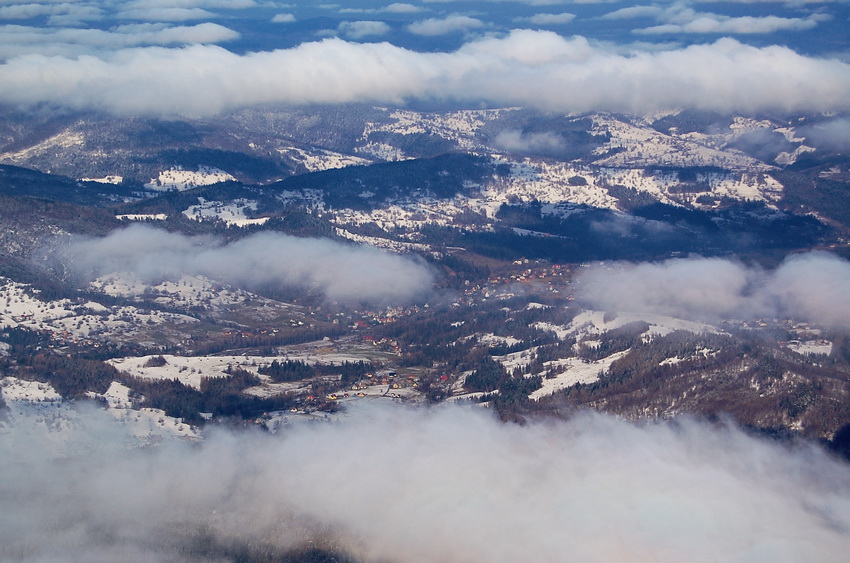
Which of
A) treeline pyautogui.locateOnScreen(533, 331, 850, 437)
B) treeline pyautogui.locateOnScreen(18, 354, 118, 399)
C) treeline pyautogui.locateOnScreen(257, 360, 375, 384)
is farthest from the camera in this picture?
treeline pyautogui.locateOnScreen(257, 360, 375, 384)

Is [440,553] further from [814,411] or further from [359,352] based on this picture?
[359,352]

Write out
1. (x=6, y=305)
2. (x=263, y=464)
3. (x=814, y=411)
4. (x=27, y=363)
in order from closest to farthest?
(x=263, y=464) < (x=814, y=411) < (x=27, y=363) < (x=6, y=305)

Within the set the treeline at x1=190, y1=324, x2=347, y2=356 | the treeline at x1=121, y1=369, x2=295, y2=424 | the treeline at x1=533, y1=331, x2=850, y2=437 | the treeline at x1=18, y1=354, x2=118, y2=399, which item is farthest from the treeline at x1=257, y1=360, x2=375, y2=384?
the treeline at x1=533, y1=331, x2=850, y2=437

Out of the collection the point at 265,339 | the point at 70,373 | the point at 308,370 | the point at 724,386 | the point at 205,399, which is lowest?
the point at 265,339

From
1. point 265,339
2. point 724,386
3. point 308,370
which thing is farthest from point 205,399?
point 724,386

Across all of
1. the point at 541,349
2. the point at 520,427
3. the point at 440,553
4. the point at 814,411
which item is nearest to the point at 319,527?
the point at 440,553

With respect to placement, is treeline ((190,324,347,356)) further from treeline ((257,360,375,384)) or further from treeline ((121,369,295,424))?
treeline ((121,369,295,424))

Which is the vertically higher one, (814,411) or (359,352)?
(814,411)

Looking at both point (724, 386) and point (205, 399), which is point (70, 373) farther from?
point (724, 386)

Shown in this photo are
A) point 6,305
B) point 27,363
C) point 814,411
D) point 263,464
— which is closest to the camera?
point 263,464

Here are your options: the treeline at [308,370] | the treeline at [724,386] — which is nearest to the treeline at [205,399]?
the treeline at [308,370]

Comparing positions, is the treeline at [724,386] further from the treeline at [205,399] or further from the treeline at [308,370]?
the treeline at [205,399]
